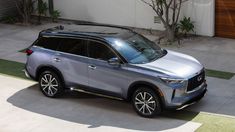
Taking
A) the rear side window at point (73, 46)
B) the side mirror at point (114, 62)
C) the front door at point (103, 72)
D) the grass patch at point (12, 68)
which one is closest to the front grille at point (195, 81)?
the front door at point (103, 72)

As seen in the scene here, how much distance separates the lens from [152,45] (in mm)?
11961

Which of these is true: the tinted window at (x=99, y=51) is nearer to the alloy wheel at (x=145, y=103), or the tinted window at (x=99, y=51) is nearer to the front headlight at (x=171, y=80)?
the alloy wheel at (x=145, y=103)

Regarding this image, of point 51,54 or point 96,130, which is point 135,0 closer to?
point 51,54

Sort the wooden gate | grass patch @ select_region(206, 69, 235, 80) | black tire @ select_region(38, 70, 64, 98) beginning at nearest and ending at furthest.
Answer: black tire @ select_region(38, 70, 64, 98) < grass patch @ select_region(206, 69, 235, 80) < the wooden gate

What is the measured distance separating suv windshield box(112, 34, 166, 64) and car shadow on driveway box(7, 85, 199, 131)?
1139 millimetres

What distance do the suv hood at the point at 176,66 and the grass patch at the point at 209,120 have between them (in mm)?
859

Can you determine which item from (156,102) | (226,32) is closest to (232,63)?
(226,32)

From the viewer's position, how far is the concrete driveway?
10.5m

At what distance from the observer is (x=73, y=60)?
1162 cm

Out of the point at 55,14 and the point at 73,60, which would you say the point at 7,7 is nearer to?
the point at 55,14

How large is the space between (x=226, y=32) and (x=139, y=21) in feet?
10.0

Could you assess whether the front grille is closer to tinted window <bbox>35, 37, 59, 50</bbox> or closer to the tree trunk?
tinted window <bbox>35, 37, 59, 50</bbox>

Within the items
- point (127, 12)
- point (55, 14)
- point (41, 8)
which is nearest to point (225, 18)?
point (127, 12)

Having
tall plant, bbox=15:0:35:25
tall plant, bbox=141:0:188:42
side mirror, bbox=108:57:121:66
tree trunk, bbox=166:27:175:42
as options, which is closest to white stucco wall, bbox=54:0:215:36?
tall plant, bbox=141:0:188:42
